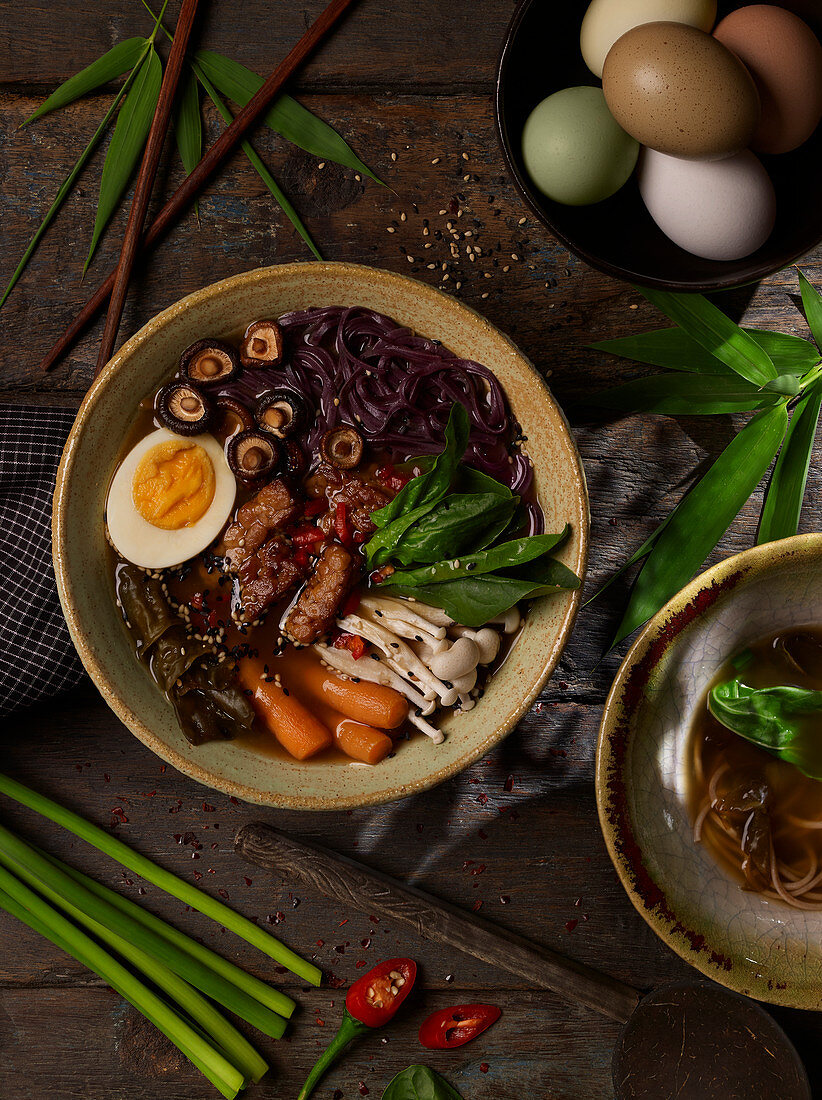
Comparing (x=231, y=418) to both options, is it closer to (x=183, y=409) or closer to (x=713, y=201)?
(x=183, y=409)

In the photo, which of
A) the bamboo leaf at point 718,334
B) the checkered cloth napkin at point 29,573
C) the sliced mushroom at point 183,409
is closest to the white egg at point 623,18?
the bamboo leaf at point 718,334

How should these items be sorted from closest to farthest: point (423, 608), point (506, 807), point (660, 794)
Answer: point (660, 794), point (423, 608), point (506, 807)

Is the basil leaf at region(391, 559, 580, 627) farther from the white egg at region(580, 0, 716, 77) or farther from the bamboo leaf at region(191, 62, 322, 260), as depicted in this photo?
the white egg at region(580, 0, 716, 77)

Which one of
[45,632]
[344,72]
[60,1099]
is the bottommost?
[60,1099]

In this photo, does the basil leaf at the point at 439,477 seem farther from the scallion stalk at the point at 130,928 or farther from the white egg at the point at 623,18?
the scallion stalk at the point at 130,928

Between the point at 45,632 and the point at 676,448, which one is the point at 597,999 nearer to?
Answer: the point at 676,448

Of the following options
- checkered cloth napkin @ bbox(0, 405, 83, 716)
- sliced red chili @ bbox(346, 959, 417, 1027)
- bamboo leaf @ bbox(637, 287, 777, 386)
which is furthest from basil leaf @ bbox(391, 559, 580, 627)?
sliced red chili @ bbox(346, 959, 417, 1027)

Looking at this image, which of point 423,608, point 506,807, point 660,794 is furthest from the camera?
point 506,807

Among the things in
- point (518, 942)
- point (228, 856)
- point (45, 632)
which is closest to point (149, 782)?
point (228, 856)
